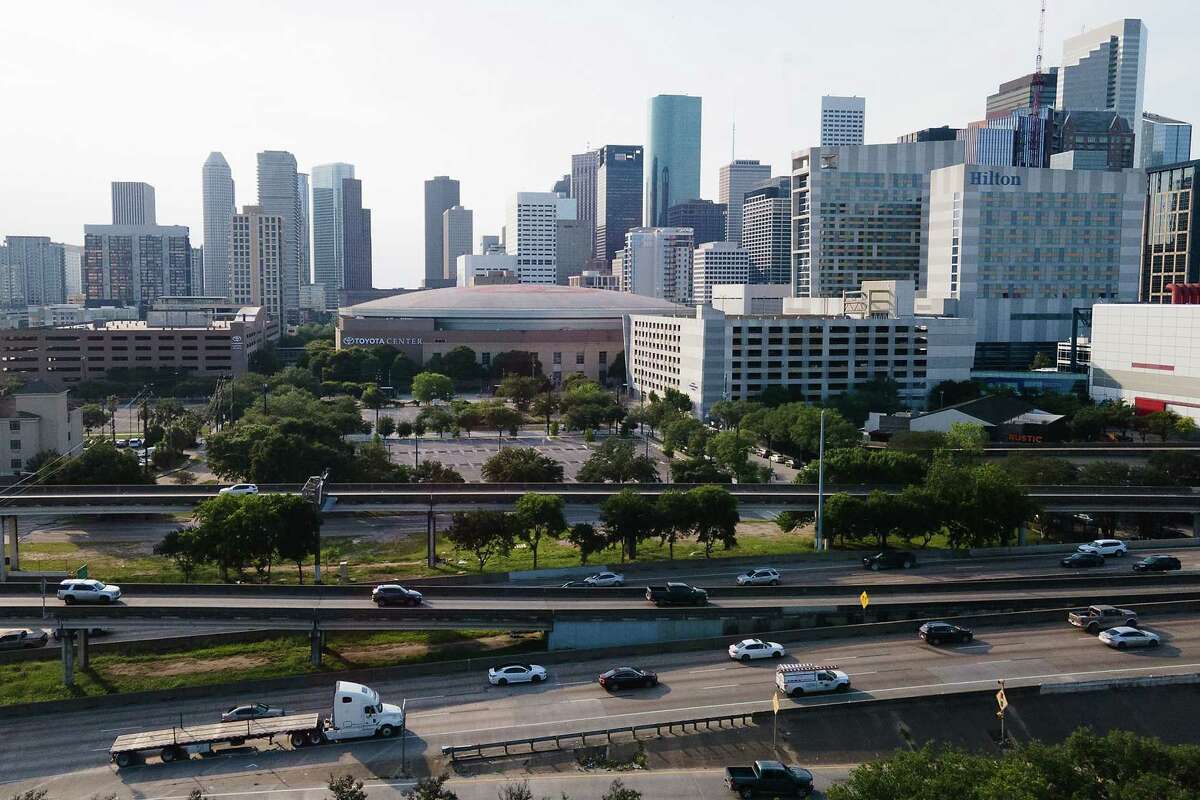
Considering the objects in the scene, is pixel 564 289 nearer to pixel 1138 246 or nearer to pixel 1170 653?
pixel 1138 246

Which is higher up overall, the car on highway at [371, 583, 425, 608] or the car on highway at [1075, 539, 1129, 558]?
the car on highway at [371, 583, 425, 608]

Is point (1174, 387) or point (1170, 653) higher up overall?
point (1174, 387)

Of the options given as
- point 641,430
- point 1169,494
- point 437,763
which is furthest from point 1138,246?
point 437,763

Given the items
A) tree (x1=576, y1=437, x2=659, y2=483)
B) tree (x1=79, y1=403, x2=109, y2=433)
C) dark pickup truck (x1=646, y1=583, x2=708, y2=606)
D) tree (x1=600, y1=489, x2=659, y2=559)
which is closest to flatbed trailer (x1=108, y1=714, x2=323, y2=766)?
dark pickup truck (x1=646, y1=583, x2=708, y2=606)

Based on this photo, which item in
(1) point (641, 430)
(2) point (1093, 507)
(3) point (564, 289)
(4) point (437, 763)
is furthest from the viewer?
(3) point (564, 289)

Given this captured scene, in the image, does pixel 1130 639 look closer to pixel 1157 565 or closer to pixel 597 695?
pixel 1157 565

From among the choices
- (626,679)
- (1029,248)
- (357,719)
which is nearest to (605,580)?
(626,679)

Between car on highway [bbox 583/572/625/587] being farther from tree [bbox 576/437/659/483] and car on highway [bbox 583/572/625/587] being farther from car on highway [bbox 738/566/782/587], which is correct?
tree [bbox 576/437/659/483]
